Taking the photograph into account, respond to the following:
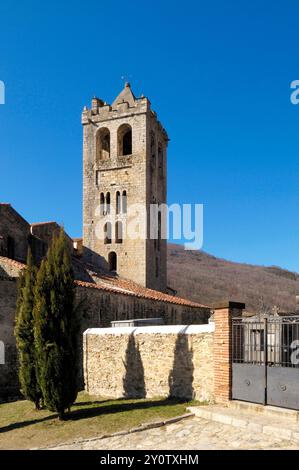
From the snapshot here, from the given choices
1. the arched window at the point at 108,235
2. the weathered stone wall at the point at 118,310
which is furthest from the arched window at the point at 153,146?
the weathered stone wall at the point at 118,310

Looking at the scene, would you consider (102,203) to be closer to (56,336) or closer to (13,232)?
(13,232)

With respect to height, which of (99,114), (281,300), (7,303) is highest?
(99,114)

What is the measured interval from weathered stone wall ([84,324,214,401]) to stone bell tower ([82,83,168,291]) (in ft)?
54.8

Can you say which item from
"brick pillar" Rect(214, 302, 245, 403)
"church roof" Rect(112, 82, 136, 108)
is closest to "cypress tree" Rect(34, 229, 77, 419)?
"brick pillar" Rect(214, 302, 245, 403)

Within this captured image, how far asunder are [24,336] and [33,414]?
2.15 meters

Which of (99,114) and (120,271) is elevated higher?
(99,114)

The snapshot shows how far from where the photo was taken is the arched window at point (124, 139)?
3331 centimetres

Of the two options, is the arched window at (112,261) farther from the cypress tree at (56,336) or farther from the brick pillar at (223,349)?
the brick pillar at (223,349)

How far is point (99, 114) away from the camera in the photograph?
112 ft

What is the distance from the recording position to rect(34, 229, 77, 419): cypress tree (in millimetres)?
11039

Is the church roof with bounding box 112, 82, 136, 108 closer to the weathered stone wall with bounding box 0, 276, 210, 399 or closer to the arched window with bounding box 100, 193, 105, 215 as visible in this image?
the arched window with bounding box 100, 193, 105, 215
